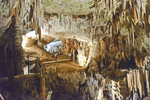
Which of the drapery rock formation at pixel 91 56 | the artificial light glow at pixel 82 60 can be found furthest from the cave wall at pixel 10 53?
the artificial light glow at pixel 82 60

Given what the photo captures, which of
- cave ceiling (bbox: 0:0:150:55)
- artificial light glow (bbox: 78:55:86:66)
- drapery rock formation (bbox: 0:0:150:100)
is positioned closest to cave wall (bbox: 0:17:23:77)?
drapery rock formation (bbox: 0:0:150:100)

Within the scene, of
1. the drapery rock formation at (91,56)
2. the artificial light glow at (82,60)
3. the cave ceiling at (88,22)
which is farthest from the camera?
the artificial light glow at (82,60)

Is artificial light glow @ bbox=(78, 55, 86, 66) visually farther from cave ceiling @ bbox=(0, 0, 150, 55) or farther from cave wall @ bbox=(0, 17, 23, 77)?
cave wall @ bbox=(0, 17, 23, 77)

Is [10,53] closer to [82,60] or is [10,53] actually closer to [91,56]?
[91,56]

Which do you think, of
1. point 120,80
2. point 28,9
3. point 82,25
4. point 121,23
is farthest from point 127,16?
point 28,9

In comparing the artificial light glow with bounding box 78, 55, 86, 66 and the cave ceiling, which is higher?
the cave ceiling

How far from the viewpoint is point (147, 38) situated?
5176mm

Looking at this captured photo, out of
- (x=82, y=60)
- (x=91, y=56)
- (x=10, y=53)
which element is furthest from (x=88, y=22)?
(x=10, y=53)

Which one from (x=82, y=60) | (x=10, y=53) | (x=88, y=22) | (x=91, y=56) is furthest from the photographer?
(x=82, y=60)

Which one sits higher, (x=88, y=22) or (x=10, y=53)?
(x=88, y=22)

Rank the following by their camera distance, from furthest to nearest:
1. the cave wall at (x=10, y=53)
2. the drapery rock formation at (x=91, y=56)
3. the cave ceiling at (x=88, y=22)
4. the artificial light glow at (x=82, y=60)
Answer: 1. the artificial light glow at (x=82, y=60)
2. the cave ceiling at (x=88, y=22)
3. the drapery rock formation at (x=91, y=56)
4. the cave wall at (x=10, y=53)

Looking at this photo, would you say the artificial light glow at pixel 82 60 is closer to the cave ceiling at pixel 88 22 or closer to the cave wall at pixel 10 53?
the cave ceiling at pixel 88 22

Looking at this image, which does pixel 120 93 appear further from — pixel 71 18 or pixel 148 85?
pixel 71 18

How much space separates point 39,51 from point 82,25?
4739mm
